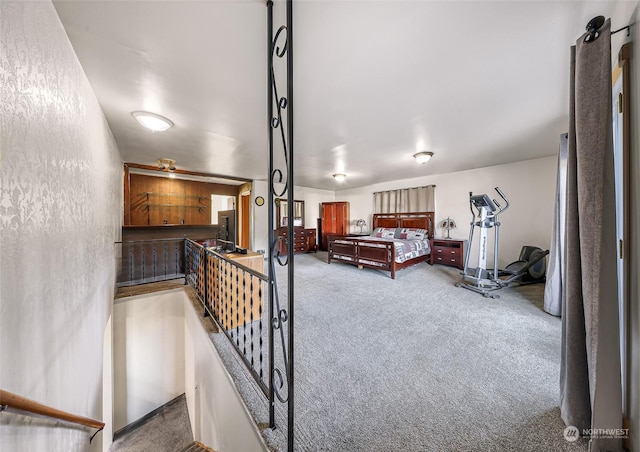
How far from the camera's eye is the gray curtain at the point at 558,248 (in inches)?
93.7

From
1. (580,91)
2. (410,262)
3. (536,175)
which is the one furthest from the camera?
(410,262)

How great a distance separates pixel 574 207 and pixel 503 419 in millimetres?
1229

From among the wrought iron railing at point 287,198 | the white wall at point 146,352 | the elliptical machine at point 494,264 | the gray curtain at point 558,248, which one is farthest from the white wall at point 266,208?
the gray curtain at point 558,248

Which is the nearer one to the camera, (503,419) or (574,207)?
(574,207)

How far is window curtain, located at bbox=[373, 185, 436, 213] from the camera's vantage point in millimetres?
5469

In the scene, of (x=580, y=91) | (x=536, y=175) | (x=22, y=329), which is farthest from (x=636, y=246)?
(x=536, y=175)

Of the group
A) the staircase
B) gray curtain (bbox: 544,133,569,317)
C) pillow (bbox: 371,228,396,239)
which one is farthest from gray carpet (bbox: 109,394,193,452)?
pillow (bbox: 371,228,396,239)

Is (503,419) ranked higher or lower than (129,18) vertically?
lower

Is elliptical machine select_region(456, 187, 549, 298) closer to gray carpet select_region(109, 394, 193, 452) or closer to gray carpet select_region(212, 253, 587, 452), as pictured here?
gray carpet select_region(212, 253, 587, 452)

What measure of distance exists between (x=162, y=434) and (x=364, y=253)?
172 inches

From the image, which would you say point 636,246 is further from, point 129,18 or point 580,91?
point 129,18

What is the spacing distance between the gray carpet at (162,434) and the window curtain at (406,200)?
20.2 feet

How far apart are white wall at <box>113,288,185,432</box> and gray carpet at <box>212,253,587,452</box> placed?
1872 millimetres

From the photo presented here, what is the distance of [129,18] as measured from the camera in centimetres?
121
